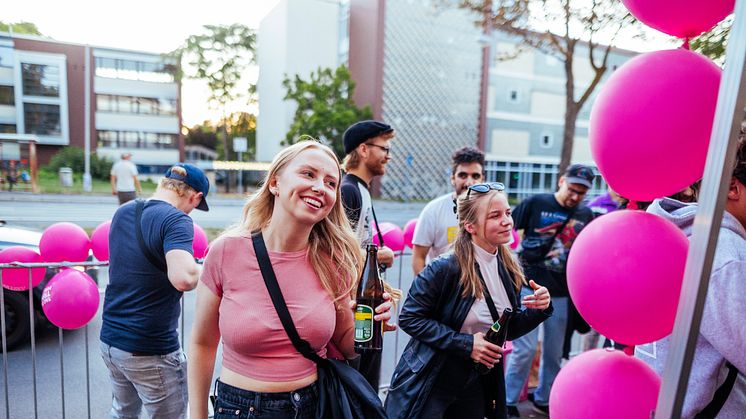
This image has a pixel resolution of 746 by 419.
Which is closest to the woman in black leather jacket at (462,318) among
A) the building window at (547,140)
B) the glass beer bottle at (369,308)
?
the glass beer bottle at (369,308)

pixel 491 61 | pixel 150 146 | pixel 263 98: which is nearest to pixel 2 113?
pixel 150 146

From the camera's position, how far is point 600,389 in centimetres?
140

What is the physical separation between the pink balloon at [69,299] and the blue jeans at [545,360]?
10.3ft

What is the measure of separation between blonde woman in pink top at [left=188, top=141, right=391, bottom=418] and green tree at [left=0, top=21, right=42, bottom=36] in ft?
115

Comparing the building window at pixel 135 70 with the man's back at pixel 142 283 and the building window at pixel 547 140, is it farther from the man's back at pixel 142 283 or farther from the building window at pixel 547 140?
the man's back at pixel 142 283

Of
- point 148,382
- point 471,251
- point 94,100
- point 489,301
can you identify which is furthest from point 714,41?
point 94,100

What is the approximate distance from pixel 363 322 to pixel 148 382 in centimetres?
136

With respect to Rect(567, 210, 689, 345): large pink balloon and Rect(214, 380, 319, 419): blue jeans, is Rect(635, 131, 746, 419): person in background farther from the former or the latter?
Rect(214, 380, 319, 419): blue jeans

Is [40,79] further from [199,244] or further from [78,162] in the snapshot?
[199,244]

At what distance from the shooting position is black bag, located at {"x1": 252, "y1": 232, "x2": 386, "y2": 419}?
1663 millimetres

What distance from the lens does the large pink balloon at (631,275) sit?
4.05 feet

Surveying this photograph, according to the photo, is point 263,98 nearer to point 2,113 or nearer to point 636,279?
point 2,113

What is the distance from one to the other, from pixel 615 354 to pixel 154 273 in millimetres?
2086

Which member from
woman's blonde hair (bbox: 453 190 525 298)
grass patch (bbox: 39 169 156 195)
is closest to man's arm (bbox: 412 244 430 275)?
woman's blonde hair (bbox: 453 190 525 298)
